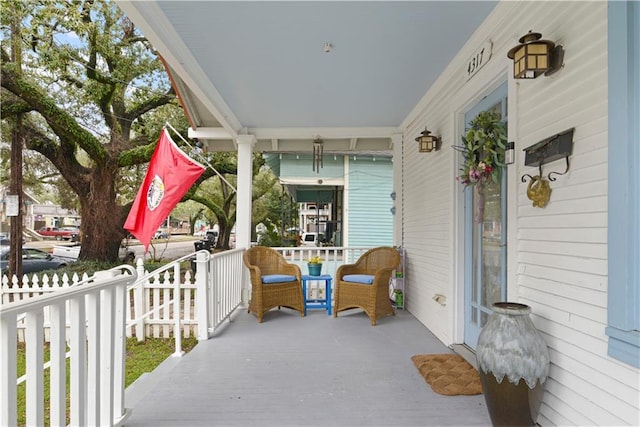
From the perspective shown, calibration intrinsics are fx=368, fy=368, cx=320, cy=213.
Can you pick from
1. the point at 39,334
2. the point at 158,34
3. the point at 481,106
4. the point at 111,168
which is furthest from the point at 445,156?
the point at 111,168

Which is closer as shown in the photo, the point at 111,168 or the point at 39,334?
the point at 39,334

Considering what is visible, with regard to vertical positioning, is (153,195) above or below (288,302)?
above

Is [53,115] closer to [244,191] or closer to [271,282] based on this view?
[244,191]

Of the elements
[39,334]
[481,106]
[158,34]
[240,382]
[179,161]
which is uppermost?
[158,34]

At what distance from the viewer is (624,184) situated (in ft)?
4.98

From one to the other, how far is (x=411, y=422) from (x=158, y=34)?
10.2 ft

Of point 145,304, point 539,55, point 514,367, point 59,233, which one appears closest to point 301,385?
point 514,367

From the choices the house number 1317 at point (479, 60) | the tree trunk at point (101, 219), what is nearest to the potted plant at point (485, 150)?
the house number 1317 at point (479, 60)

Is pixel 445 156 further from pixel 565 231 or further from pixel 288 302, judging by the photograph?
pixel 288 302

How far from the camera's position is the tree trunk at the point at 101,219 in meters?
9.40

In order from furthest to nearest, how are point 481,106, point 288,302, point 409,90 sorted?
point 288,302 → point 409,90 → point 481,106

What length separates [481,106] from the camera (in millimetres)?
3135

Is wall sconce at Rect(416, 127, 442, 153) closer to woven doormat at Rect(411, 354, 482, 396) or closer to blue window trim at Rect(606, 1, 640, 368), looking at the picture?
woven doormat at Rect(411, 354, 482, 396)

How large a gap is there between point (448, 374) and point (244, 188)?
371cm
